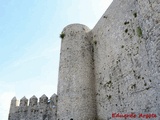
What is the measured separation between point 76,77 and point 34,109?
14.2ft

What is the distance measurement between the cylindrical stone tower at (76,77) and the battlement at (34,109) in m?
1.53

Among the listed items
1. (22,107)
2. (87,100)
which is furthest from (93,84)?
(22,107)

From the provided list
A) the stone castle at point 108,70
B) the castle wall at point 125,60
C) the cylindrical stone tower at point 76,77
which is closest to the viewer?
the castle wall at point 125,60

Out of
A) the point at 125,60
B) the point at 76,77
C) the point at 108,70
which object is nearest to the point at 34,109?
the point at 76,77

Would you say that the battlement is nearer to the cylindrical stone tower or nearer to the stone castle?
the stone castle

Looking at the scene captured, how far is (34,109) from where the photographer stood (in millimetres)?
13438

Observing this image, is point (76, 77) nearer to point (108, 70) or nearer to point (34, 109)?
point (108, 70)

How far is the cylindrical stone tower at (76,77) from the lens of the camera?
11086 millimetres

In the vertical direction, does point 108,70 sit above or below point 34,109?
above

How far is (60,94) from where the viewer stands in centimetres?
1184

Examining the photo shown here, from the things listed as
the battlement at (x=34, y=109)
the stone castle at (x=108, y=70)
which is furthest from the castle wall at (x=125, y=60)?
the battlement at (x=34, y=109)

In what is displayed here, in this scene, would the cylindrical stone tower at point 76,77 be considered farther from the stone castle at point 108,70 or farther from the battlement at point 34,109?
the battlement at point 34,109

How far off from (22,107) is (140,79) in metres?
9.75

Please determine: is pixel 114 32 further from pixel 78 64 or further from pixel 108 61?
pixel 78 64
